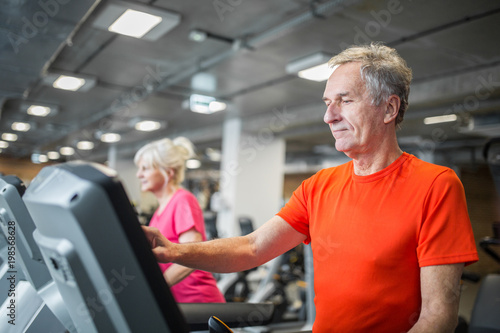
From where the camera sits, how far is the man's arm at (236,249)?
45.0 inches

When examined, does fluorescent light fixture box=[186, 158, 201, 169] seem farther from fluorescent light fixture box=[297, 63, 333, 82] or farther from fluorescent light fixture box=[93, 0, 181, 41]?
fluorescent light fixture box=[93, 0, 181, 41]

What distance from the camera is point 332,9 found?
352cm

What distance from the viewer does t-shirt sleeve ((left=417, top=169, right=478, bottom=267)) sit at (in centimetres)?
104

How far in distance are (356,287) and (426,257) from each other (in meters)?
0.22

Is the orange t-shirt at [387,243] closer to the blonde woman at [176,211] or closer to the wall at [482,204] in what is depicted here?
the blonde woman at [176,211]

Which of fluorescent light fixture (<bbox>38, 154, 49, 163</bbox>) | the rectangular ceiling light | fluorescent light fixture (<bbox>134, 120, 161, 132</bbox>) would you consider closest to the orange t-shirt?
the rectangular ceiling light

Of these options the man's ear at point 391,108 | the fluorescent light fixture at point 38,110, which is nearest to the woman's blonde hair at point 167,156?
the man's ear at point 391,108

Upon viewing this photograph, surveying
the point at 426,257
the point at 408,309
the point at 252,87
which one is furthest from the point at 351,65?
the point at 252,87

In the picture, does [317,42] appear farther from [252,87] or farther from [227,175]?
[227,175]

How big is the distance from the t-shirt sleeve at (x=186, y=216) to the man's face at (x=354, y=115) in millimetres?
971

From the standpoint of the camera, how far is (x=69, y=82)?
6117 mm

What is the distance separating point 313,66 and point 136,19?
1912 millimetres

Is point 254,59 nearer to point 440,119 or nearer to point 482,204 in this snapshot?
point 440,119

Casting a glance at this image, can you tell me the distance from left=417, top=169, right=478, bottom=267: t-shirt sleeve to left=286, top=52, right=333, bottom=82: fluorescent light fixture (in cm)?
361
